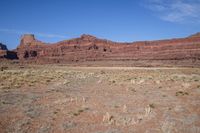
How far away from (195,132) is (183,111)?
3562 millimetres

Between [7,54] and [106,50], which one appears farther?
[7,54]

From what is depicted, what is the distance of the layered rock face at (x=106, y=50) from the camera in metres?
95.6

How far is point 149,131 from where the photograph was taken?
9602mm

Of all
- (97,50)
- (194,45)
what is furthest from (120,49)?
→ (194,45)

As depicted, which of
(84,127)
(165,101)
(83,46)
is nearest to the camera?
(84,127)

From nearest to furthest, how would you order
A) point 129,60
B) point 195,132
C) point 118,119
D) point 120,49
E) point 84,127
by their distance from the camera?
point 195,132, point 84,127, point 118,119, point 129,60, point 120,49

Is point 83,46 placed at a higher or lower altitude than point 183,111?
higher

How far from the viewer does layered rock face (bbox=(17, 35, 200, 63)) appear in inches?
3762

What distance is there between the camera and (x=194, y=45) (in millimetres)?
93938

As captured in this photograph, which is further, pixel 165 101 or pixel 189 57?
pixel 189 57

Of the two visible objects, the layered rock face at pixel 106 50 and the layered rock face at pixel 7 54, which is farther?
the layered rock face at pixel 7 54

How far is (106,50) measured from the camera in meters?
122

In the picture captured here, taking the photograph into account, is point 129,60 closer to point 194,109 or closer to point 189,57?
point 189,57

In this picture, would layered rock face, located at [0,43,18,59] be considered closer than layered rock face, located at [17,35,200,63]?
No
